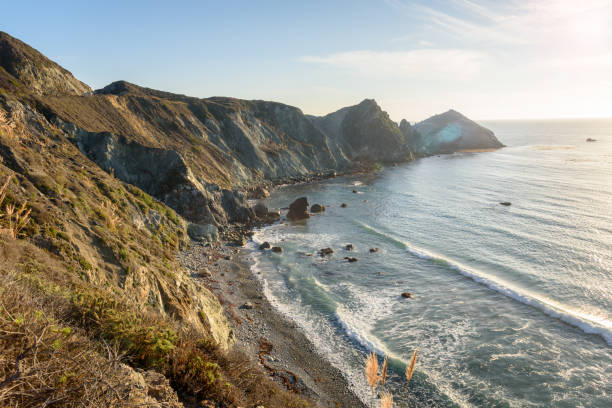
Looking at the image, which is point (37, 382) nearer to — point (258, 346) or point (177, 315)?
point (177, 315)

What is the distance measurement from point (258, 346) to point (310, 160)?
8035 cm

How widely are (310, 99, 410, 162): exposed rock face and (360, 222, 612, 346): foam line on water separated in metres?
Answer: 88.8

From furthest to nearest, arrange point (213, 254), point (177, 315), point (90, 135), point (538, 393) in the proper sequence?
point (90, 135), point (213, 254), point (538, 393), point (177, 315)

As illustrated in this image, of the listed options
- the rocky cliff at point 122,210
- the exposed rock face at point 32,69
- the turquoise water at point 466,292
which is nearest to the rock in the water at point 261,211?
the rocky cliff at point 122,210

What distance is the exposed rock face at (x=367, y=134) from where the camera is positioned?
122 m

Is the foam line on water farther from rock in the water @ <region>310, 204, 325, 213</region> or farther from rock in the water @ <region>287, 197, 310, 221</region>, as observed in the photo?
rock in the water @ <region>310, 204, 325, 213</region>

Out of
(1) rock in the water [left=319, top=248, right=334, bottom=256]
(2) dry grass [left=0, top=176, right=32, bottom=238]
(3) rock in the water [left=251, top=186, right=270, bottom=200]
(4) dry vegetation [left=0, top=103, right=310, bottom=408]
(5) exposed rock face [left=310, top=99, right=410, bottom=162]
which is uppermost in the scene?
(5) exposed rock face [left=310, top=99, right=410, bottom=162]

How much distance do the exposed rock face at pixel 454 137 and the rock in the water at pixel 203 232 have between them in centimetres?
13661

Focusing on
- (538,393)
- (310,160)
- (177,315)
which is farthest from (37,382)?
(310,160)

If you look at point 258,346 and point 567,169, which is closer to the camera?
point 258,346

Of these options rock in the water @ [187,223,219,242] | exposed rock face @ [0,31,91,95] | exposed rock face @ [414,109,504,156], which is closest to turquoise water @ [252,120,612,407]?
rock in the water @ [187,223,219,242]

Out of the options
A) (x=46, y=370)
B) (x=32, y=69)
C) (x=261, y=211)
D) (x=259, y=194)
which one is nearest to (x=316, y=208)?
(x=261, y=211)

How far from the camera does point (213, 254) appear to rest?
33688mm

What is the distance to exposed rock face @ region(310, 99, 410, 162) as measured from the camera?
401ft
